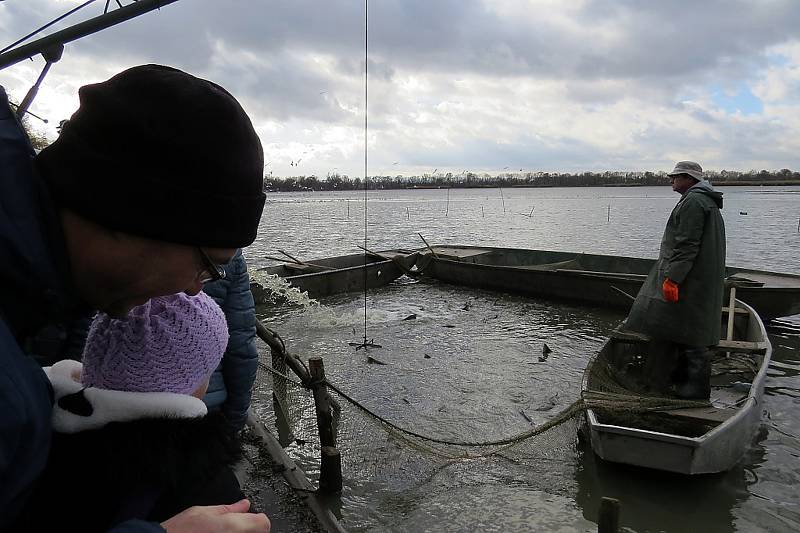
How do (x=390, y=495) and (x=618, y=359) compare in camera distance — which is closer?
(x=390, y=495)

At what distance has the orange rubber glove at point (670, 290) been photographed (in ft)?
20.1

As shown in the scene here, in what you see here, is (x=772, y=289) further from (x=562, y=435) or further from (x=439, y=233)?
(x=439, y=233)

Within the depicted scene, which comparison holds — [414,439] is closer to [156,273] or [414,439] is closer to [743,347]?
[743,347]

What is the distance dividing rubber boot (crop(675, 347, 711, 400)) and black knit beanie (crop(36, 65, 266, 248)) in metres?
6.56

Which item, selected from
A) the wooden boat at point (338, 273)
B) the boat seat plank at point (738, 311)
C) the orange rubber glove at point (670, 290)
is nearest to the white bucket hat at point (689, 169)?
the orange rubber glove at point (670, 290)

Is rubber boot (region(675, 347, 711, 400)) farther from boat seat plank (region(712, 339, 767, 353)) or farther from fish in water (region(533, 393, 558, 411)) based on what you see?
fish in water (region(533, 393, 558, 411))

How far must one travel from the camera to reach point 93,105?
0.95m

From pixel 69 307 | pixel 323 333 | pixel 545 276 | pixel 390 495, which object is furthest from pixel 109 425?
pixel 545 276

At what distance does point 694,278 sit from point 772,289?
662cm

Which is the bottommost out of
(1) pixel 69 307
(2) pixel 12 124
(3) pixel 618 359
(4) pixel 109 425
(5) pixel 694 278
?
(3) pixel 618 359

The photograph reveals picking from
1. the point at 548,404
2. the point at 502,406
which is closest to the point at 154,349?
the point at 502,406

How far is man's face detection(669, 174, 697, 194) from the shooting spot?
6250 millimetres

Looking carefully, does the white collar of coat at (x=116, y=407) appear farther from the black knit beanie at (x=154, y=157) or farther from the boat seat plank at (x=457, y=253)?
the boat seat plank at (x=457, y=253)

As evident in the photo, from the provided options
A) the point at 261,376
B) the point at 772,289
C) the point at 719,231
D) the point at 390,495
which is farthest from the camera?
the point at 772,289
